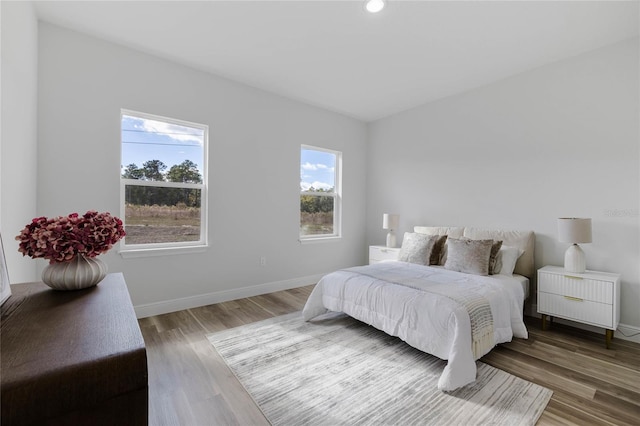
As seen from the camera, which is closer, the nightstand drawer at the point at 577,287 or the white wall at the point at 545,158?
the nightstand drawer at the point at 577,287

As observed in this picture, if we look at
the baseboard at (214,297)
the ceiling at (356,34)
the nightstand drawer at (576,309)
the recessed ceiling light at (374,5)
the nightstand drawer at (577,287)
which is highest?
the ceiling at (356,34)

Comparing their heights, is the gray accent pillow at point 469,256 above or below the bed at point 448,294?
above

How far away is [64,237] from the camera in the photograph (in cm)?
120

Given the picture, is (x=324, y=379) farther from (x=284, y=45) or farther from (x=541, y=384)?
(x=284, y=45)

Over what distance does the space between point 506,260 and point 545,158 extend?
1.25 m

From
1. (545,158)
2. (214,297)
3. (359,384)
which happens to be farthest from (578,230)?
(214,297)

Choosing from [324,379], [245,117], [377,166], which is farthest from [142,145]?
[377,166]

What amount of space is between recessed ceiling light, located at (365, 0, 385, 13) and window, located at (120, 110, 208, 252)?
2.24 meters

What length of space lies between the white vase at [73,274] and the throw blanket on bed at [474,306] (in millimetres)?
2210

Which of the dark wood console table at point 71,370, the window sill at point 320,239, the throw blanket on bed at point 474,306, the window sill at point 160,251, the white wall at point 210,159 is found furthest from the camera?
the window sill at point 320,239

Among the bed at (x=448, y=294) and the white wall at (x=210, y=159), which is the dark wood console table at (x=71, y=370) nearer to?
the bed at (x=448, y=294)

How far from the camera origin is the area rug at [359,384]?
1686mm

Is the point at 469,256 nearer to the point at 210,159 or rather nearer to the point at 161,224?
the point at 210,159

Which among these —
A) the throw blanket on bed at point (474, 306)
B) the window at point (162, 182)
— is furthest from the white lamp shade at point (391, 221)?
the window at point (162, 182)
